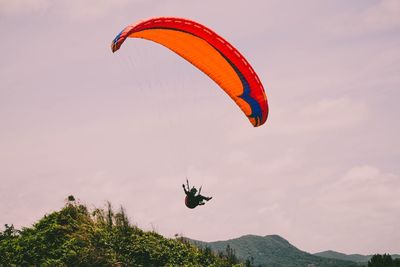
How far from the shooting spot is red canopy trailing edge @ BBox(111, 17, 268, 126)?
37.9 feet

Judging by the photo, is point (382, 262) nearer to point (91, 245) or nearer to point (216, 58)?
point (91, 245)

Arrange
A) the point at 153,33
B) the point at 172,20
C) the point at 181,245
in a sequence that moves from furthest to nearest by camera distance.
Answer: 1. the point at 181,245
2. the point at 153,33
3. the point at 172,20

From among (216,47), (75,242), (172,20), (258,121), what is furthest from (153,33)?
(75,242)

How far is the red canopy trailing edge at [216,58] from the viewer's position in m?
11.6

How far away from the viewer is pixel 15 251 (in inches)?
666

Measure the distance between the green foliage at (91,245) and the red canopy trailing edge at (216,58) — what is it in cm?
902

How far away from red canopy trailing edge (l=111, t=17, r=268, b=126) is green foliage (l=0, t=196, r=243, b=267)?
9.02 meters

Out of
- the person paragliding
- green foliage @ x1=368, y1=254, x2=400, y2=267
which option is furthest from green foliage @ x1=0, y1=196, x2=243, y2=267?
green foliage @ x1=368, y1=254, x2=400, y2=267

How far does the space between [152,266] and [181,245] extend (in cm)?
224

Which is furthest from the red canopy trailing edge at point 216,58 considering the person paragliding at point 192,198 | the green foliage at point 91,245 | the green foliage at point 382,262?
the green foliage at point 382,262

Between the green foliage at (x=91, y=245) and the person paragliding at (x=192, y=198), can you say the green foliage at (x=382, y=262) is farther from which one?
the person paragliding at (x=192, y=198)

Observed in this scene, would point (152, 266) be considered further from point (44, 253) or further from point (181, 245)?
point (44, 253)

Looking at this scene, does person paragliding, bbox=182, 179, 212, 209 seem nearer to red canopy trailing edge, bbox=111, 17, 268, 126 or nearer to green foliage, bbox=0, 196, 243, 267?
red canopy trailing edge, bbox=111, 17, 268, 126

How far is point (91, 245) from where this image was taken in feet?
56.6
